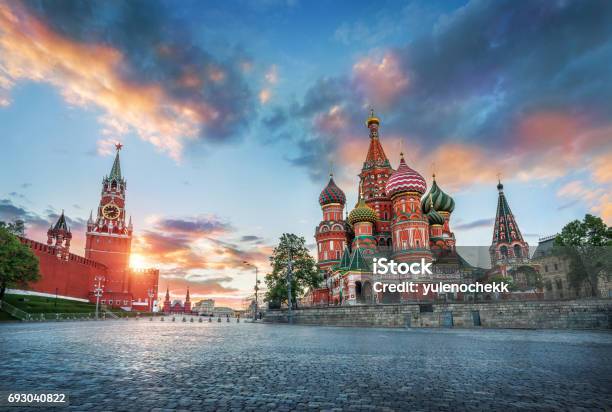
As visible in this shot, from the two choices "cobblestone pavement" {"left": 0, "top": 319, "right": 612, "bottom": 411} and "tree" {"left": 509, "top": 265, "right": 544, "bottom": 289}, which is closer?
"cobblestone pavement" {"left": 0, "top": 319, "right": 612, "bottom": 411}

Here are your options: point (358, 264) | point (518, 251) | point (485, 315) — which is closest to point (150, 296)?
point (358, 264)

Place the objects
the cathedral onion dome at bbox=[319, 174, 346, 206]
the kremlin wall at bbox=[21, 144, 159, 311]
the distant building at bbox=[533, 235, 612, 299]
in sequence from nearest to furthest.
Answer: the distant building at bbox=[533, 235, 612, 299]
the cathedral onion dome at bbox=[319, 174, 346, 206]
the kremlin wall at bbox=[21, 144, 159, 311]

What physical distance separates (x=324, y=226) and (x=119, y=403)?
197 ft

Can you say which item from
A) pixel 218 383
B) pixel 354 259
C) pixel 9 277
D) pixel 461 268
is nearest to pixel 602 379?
pixel 218 383

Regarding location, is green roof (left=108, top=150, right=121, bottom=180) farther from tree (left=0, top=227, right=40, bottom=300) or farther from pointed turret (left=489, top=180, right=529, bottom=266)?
pointed turret (left=489, top=180, right=529, bottom=266)

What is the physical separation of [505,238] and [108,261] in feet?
283

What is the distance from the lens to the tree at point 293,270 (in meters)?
48.5

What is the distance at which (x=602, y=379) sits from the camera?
695 centimetres

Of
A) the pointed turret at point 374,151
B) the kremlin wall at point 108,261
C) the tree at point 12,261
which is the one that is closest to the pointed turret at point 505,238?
the pointed turret at point 374,151

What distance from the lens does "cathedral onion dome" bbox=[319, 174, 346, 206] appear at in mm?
66125

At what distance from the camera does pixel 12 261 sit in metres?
38.8

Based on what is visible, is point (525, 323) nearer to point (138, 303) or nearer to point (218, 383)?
point (218, 383)

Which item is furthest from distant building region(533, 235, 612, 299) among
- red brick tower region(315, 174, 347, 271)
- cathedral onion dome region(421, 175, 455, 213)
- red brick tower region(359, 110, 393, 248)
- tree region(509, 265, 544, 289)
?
red brick tower region(315, 174, 347, 271)

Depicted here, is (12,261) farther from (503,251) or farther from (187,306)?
(187,306)
